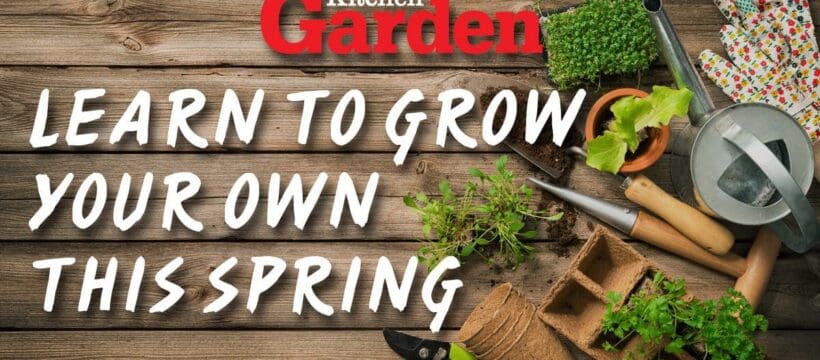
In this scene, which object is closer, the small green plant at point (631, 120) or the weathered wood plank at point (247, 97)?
the small green plant at point (631, 120)

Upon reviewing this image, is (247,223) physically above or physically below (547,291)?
above

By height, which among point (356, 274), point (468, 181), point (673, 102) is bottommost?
point (356, 274)

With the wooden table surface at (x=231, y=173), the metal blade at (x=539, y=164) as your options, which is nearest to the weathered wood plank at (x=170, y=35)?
the wooden table surface at (x=231, y=173)

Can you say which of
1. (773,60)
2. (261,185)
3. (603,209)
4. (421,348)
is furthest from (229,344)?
(773,60)

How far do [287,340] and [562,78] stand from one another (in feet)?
3.79

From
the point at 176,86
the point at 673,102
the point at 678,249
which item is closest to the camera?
the point at 673,102

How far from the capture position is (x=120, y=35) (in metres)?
2.15

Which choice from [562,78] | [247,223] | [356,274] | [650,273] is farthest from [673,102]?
[247,223]

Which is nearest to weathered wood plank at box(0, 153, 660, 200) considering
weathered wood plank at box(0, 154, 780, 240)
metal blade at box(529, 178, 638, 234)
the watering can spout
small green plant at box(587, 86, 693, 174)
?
weathered wood plank at box(0, 154, 780, 240)

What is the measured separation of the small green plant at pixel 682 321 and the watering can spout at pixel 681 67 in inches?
19.1

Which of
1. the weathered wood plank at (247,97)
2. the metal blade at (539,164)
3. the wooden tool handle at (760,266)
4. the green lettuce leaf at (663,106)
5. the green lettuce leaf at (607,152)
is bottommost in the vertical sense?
the wooden tool handle at (760,266)

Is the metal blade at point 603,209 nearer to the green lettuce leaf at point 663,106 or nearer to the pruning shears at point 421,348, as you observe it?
the green lettuce leaf at point 663,106

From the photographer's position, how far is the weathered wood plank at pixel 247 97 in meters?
2.12

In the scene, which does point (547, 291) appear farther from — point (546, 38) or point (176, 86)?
point (176, 86)
